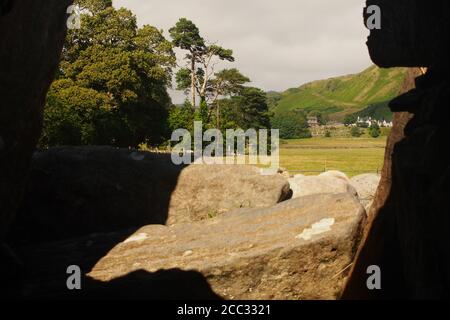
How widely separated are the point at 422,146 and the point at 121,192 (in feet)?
32.1

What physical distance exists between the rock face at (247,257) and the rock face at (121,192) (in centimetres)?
241

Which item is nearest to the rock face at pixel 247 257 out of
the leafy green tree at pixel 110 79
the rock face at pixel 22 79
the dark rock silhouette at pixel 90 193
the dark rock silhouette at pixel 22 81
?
the dark rock silhouette at pixel 22 81

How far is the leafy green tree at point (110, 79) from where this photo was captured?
3100 centimetres

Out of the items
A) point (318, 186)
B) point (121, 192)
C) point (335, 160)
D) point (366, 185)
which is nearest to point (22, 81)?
point (121, 192)

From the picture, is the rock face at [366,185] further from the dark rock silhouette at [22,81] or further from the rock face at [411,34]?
the rock face at [411,34]

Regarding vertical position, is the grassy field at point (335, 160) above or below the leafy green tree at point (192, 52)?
below

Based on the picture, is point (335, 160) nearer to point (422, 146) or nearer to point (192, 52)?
point (192, 52)

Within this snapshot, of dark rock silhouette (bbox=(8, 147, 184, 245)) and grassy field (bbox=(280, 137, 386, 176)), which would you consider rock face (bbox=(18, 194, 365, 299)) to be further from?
grassy field (bbox=(280, 137, 386, 176))

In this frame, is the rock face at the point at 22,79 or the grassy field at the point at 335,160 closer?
the rock face at the point at 22,79

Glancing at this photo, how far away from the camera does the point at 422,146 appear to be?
4566 millimetres

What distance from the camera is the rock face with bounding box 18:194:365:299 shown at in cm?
859
